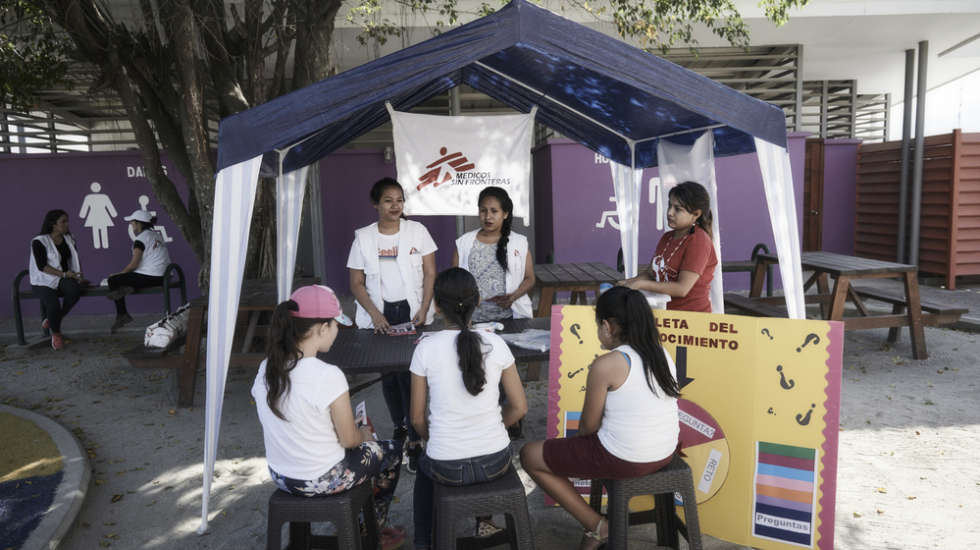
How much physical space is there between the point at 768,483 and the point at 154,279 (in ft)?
21.2

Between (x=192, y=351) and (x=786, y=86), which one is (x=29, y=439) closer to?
(x=192, y=351)

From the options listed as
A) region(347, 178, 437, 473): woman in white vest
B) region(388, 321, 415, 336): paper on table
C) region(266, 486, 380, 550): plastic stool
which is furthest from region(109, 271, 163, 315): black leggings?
region(266, 486, 380, 550): plastic stool

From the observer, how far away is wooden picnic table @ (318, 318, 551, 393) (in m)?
2.82

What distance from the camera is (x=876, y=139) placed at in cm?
1405

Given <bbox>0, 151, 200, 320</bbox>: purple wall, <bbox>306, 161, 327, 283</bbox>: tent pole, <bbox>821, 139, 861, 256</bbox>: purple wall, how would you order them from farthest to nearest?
<bbox>821, 139, 861, 256</bbox>: purple wall → <bbox>306, 161, 327, 283</bbox>: tent pole → <bbox>0, 151, 200, 320</bbox>: purple wall

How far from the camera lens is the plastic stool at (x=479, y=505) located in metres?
2.10

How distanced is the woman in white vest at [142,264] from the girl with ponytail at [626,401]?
5.87 m

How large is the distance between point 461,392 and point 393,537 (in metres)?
0.96

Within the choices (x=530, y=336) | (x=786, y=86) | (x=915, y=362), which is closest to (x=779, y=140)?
(x=530, y=336)

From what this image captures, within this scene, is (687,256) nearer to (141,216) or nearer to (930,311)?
(930,311)

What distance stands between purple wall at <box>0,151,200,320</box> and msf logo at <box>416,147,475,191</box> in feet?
15.9

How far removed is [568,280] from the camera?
5.22 metres

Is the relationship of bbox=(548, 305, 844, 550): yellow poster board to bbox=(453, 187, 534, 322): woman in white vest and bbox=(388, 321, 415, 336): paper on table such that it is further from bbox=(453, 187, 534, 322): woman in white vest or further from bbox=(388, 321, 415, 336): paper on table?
bbox=(388, 321, 415, 336): paper on table

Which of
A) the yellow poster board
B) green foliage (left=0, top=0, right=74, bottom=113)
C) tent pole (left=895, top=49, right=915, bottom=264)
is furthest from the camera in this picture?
tent pole (left=895, top=49, right=915, bottom=264)
